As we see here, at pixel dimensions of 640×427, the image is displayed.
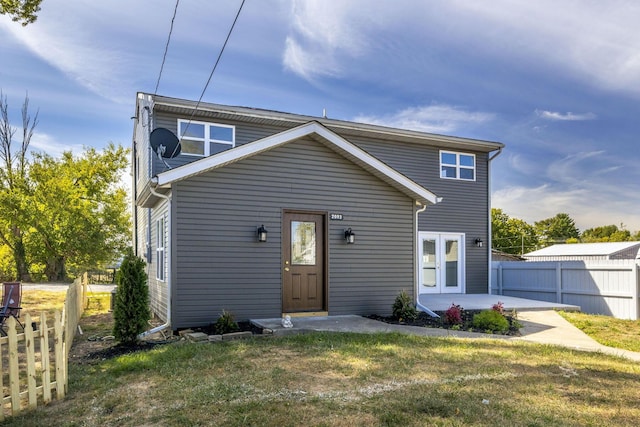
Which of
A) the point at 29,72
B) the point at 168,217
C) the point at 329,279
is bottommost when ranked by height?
the point at 329,279

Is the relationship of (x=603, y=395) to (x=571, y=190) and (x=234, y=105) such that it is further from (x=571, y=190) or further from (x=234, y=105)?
(x=571, y=190)

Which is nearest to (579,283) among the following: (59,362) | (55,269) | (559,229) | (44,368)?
(59,362)

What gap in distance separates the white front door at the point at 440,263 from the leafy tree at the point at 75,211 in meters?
18.3

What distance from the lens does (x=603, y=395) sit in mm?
4535

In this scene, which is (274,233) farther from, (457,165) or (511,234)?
(511,234)

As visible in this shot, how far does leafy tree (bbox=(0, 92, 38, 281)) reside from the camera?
2209cm

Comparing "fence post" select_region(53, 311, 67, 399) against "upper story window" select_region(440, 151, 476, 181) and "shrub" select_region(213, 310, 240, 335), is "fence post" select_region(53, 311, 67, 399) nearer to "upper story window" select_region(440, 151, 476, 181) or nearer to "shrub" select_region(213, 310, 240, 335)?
"shrub" select_region(213, 310, 240, 335)

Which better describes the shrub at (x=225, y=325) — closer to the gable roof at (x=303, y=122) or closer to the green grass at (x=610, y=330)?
the gable roof at (x=303, y=122)

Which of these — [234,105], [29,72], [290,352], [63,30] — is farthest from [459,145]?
[29,72]

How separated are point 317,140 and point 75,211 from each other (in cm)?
1967

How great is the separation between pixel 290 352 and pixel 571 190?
77.0 ft

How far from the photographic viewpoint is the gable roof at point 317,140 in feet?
25.4

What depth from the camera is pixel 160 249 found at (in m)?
9.56

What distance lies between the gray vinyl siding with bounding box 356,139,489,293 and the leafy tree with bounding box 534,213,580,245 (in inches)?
1966
